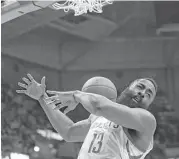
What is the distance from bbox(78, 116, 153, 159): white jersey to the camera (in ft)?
5.71

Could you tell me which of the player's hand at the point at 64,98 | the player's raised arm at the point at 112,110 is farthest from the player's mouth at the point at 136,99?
the player's hand at the point at 64,98

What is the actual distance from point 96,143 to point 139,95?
0.27 metres

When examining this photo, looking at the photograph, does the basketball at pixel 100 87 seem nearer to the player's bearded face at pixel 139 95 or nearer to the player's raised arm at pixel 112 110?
the player's bearded face at pixel 139 95

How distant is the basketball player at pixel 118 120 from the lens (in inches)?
60.9

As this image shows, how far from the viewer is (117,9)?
5.82 metres

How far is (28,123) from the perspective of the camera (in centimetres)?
580

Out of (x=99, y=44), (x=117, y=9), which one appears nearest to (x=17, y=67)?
(x=99, y=44)

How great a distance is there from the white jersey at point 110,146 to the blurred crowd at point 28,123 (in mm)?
3711

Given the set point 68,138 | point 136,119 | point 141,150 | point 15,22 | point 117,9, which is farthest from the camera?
point 117,9

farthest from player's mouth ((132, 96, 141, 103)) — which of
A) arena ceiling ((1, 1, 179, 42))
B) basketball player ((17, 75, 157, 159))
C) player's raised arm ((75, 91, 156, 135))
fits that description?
arena ceiling ((1, 1, 179, 42))

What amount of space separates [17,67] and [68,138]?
12.5 feet

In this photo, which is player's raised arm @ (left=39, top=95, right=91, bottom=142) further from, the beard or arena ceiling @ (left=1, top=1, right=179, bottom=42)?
arena ceiling @ (left=1, top=1, right=179, bottom=42)

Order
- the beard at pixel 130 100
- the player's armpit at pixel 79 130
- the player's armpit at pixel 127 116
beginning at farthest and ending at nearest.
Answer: the player's armpit at pixel 79 130 < the beard at pixel 130 100 < the player's armpit at pixel 127 116

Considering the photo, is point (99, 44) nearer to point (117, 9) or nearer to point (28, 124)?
point (117, 9)
